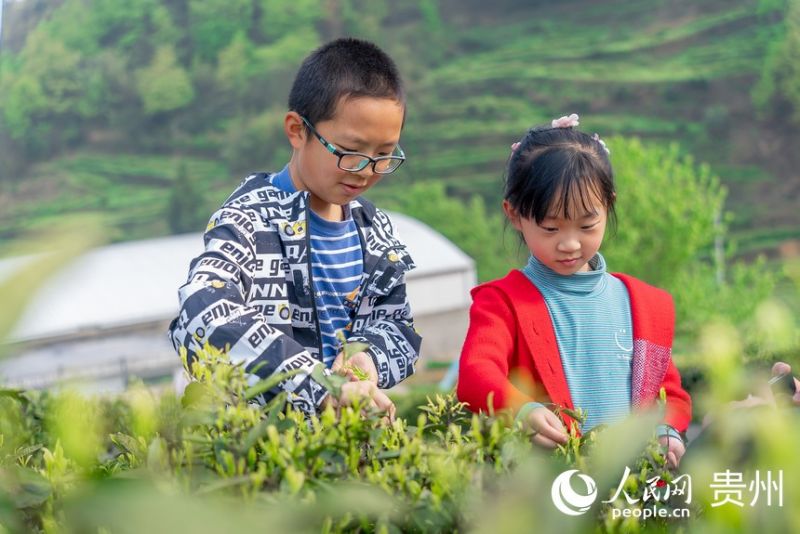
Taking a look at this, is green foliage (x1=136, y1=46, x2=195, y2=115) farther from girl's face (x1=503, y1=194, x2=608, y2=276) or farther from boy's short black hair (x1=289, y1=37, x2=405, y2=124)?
girl's face (x1=503, y1=194, x2=608, y2=276)

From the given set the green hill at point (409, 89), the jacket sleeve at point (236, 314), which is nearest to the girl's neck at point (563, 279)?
the jacket sleeve at point (236, 314)

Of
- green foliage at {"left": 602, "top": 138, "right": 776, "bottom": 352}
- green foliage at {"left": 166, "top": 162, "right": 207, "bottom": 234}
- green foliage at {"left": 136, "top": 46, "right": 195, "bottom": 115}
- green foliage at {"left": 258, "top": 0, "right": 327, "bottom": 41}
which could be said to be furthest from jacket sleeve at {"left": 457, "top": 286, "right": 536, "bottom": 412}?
green foliage at {"left": 258, "top": 0, "right": 327, "bottom": 41}

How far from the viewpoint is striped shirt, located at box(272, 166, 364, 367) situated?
98.0 inches

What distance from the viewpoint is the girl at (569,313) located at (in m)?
2.44

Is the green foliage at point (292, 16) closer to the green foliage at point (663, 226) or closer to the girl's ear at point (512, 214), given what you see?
the green foliage at point (663, 226)

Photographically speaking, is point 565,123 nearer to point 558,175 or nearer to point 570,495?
point 558,175

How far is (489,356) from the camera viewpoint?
2.39m

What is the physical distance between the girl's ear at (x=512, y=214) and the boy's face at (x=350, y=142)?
1.19 feet

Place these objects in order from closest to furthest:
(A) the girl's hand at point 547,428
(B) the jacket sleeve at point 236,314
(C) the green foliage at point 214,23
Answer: (A) the girl's hand at point 547,428 < (B) the jacket sleeve at point 236,314 < (C) the green foliage at point 214,23

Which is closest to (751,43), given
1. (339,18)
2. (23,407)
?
(339,18)

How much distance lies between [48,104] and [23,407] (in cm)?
5222

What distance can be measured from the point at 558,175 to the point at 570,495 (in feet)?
5.70

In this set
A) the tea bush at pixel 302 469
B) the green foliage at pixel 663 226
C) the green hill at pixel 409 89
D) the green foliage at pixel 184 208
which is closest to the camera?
the tea bush at pixel 302 469

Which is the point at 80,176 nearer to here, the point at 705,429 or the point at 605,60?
the point at 605,60
